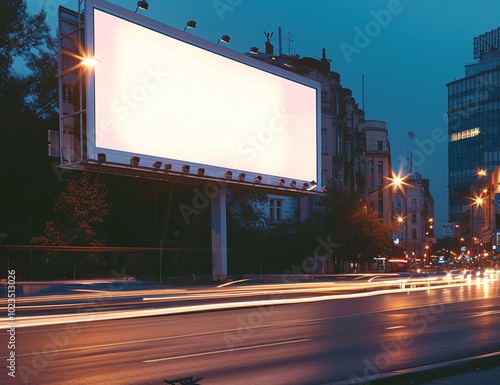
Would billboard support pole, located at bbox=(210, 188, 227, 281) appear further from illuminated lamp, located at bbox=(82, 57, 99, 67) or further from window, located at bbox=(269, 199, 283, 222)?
window, located at bbox=(269, 199, 283, 222)


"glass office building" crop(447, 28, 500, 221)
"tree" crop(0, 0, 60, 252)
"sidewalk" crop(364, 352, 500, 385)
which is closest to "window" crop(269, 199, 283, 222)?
"tree" crop(0, 0, 60, 252)

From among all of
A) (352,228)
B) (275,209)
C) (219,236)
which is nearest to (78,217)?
(219,236)

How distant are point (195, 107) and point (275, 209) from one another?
93.4 ft

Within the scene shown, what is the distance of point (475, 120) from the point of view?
162 m

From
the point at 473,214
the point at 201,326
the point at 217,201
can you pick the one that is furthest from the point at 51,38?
the point at 473,214

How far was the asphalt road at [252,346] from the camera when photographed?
11.2m

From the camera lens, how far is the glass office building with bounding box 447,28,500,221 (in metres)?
157

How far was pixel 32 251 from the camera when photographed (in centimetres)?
2245

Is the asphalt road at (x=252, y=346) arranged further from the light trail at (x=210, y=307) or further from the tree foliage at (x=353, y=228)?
the tree foliage at (x=353, y=228)

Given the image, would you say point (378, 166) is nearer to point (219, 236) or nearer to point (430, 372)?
point (219, 236)

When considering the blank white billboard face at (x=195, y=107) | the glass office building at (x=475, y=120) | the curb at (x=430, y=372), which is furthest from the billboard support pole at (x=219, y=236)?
the glass office building at (x=475, y=120)

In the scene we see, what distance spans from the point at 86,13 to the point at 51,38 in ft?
74.5

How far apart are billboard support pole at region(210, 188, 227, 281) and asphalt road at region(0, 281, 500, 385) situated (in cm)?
1179

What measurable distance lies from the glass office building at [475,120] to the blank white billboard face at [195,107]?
115492 millimetres
